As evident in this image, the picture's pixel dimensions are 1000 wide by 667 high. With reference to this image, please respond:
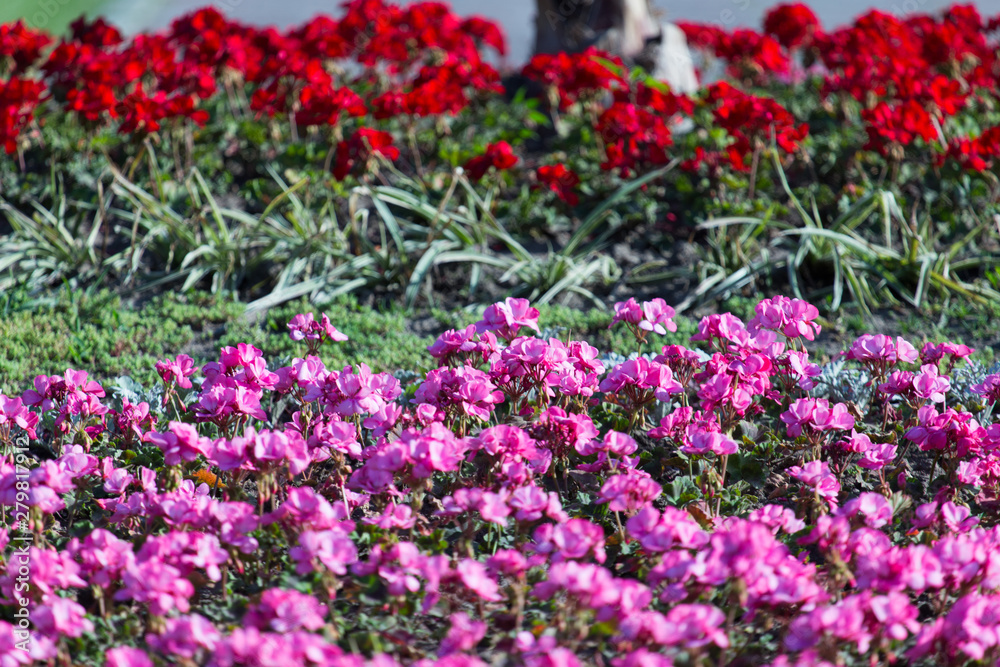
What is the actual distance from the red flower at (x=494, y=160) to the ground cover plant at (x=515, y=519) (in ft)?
5.35

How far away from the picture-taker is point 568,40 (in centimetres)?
650

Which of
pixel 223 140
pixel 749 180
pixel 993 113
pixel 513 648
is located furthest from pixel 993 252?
pixel 223 140

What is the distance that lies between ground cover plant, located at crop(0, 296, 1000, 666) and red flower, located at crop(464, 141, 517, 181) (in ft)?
5.35

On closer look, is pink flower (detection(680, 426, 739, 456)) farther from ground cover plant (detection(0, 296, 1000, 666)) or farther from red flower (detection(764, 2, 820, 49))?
red flower (detection(764, 2, 820, 49))

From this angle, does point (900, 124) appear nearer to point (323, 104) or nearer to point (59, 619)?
point (323, 104)

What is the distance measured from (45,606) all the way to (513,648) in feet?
2.97

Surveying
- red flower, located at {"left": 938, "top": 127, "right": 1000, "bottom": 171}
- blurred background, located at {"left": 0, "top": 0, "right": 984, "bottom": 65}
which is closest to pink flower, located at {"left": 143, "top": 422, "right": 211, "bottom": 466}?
red flower, located at {"left": 938, "top": 127, "right": 1000, "bottom": 171}

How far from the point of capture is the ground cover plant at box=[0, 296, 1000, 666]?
5.80 feet

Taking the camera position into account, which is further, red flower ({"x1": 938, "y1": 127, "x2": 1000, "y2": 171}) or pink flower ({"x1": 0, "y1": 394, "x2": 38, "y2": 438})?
red flower ({"x1": 938, "y1": 127, "x2": 1000, "y2": 171})

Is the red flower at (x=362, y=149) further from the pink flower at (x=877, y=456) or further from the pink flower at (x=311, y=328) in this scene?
the pink flower at (x=877, y=456)

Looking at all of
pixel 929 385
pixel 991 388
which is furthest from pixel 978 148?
pixel 929 385

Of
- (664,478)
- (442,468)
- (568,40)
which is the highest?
(568,40)

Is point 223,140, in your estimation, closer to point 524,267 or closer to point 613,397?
point 524,267

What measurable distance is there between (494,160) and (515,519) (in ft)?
8.01
